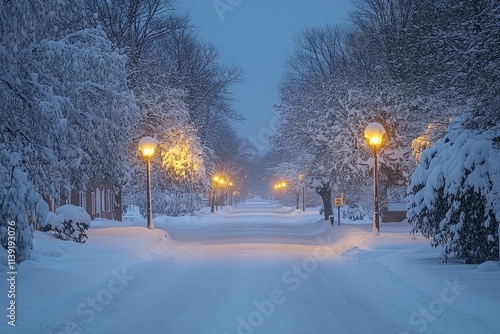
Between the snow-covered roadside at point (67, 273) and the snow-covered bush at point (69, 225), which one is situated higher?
the snow-covered bush at point (69, 225)

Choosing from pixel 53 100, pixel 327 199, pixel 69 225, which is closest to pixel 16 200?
pixel 53 100

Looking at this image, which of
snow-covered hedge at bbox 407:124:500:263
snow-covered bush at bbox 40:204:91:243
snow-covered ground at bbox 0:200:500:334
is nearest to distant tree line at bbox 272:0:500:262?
snow-covered hedge at bbox 407:124:500:263

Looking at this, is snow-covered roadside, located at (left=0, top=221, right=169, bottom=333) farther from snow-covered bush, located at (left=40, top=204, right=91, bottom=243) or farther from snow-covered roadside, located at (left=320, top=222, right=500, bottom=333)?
snow-covered roadside, located at (left=320, top=222, right=500, bottom=333)

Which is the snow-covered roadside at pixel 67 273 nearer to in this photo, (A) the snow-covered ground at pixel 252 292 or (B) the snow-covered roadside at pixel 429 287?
(A) the snow-covered ground at pixel 252 292

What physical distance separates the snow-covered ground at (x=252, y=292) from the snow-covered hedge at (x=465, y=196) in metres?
0.60

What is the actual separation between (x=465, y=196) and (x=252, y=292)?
490cm

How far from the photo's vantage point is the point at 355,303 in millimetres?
10086

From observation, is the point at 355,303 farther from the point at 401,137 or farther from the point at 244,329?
the point at 401,137

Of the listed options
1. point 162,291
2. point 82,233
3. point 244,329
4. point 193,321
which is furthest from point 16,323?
point 82,233

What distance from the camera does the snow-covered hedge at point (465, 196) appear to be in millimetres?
12172

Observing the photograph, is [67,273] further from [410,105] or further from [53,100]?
[410,105]

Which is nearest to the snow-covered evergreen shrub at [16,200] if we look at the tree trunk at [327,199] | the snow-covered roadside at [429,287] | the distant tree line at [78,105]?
the distant tree line at [78,105]

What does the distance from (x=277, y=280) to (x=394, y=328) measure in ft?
15.0

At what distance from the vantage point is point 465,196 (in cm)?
1245
